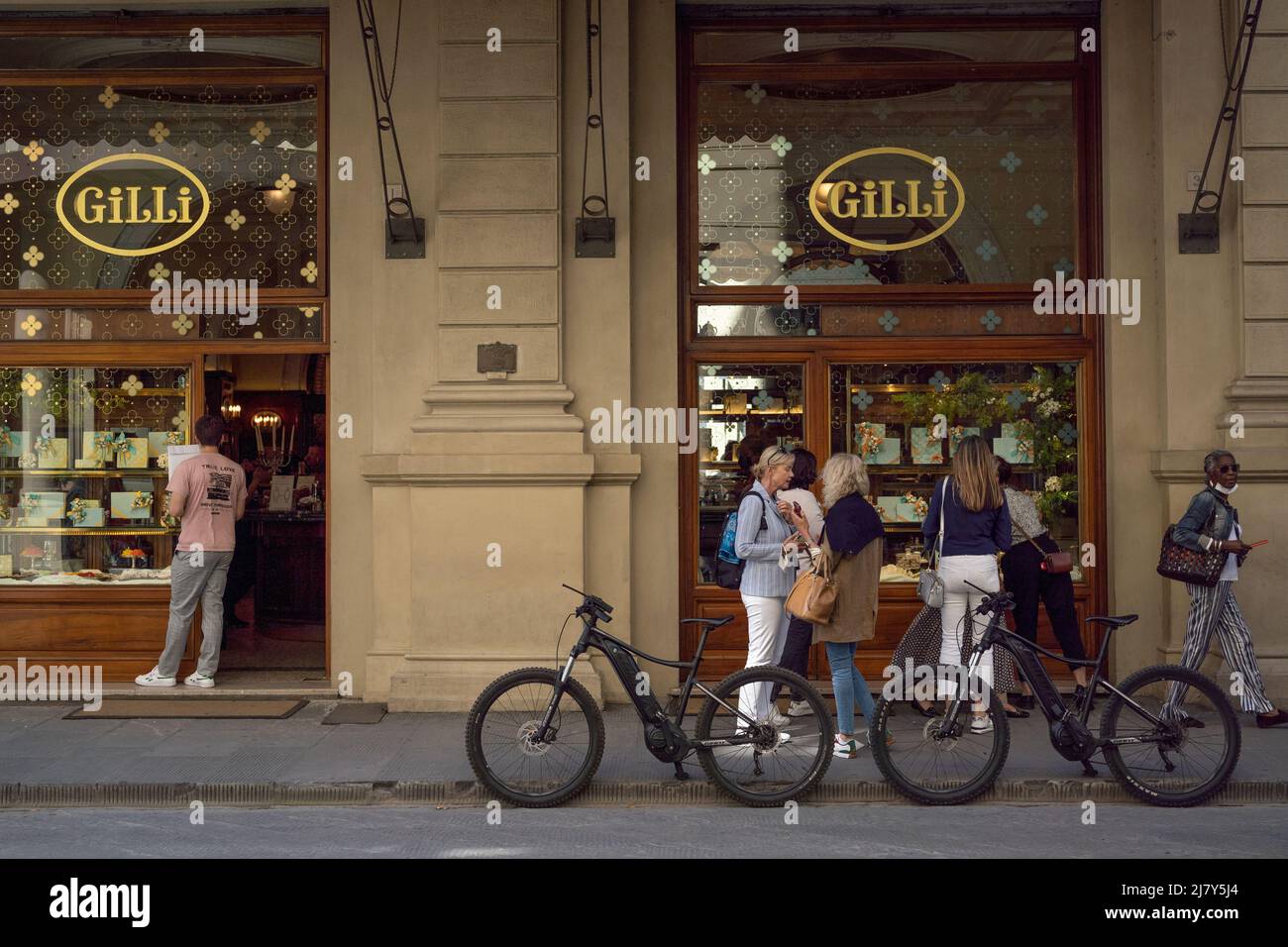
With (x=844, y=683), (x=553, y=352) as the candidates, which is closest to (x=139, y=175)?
(x=553, y=352)

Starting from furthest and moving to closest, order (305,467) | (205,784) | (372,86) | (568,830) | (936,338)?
1. (305,467)
2. (936,338)
3. (372,86)
4. (205,784)
5. (568,830)

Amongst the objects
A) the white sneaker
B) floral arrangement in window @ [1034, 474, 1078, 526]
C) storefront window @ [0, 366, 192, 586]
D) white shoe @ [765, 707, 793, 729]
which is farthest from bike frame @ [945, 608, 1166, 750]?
storefront window @ [0, 366, 192, 586]

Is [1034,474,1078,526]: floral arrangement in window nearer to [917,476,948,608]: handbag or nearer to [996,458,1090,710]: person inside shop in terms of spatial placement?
[996,458,1090,710]: person inside shop

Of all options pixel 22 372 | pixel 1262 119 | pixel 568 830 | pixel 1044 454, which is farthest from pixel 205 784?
pixel 1262 119

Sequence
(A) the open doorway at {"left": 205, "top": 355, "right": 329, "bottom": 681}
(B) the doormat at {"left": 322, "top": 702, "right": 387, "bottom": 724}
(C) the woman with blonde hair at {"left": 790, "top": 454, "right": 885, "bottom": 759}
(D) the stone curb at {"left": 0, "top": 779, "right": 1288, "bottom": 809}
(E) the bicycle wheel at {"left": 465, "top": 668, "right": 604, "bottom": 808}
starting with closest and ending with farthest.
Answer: (E) the bicycle wheel at {"left": 465, "top": 668, "right": 604, "bottom": 808} < (D) the stone curb at {"left": 0, "top": 779, "right": 1288, "bottom": 809} < (C) the woman with blonde hair at {"left": 790, "top": 454, "right": 885, "bottom": 759} < (B) the doormat at {"left": 322, "top": 702, "right": 387, "bottom": 724} < (A) the open doorway at {"left": 205, "top": 355, "right": 329, "bottom": 681}

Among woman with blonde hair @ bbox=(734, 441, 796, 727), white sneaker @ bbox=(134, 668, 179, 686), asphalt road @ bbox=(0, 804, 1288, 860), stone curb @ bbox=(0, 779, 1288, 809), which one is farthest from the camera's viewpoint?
white sneaker @ bbox=(134, 668, 179, 686)

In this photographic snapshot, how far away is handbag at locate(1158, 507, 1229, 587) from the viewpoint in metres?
8.66

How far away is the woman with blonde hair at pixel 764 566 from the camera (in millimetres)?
8234

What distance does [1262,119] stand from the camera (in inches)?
387

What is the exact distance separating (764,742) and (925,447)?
13.8 feet

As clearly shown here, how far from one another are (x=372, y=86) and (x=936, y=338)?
4.95 metres

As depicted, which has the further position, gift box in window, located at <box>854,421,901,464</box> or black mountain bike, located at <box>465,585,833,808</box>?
gift box in window, located at <box>854,421,901,464</box>

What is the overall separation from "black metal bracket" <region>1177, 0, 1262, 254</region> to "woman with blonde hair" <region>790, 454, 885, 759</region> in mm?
3876

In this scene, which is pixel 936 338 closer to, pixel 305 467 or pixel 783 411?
pixel 783 411
